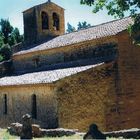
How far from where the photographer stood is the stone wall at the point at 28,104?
72.2 feet

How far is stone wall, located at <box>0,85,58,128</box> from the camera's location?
2200 centimetres

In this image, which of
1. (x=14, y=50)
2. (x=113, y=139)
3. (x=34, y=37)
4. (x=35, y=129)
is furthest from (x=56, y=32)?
(x=113, y=139)

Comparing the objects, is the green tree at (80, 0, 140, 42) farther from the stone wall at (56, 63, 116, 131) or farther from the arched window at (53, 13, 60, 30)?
the arched window at (53, 13, 60, 30)

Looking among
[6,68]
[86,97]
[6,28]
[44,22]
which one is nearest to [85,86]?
[86,97]

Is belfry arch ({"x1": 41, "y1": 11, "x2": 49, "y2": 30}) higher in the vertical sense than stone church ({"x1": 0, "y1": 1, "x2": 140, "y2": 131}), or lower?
higher

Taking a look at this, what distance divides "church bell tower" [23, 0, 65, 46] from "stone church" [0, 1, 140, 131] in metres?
5.32

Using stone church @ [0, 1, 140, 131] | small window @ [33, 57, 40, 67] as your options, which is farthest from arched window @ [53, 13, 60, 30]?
stone church @ [0, 1, 140, 131]

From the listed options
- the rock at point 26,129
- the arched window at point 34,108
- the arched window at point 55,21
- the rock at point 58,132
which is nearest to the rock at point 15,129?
the rock at point 58,132

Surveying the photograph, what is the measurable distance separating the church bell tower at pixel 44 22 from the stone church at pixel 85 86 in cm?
532

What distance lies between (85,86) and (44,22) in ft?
44.8

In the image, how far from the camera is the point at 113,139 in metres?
15.3

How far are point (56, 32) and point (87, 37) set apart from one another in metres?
8.59

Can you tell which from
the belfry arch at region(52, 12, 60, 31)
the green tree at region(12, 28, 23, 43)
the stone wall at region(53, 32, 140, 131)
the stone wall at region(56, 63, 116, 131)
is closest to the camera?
the stone wall at region(56, 63, 116, 131)

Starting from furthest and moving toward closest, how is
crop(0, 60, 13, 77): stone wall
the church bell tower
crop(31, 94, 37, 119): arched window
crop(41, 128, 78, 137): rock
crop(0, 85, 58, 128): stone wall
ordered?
the church bell tower
crop(0, 60, 13, 77): stone wall
crop(31, 94, 37, 119): arched window
crop(0, 85, 58, 128): stone wall
crop(41, 128, 78, 137): rock
